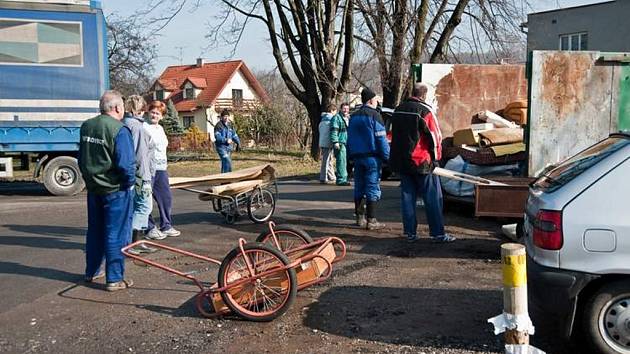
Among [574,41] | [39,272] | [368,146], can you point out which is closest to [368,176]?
[368,146]

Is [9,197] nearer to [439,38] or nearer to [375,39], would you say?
[375,39]

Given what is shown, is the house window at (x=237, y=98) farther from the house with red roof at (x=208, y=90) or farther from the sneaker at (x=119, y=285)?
the sneaker at (x=119, y=285)

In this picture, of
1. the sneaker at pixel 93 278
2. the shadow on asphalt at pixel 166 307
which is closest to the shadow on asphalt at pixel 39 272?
the sneaker at pixel 93 278

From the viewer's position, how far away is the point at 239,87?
5938cm

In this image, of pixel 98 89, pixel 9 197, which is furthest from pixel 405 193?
pixel 9 197

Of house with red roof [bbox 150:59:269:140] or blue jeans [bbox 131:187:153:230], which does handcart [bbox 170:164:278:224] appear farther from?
house with red roof [bbox 150:59:269:140]

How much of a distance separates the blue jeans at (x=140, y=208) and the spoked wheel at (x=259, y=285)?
8.10ft

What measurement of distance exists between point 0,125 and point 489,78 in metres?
9.51

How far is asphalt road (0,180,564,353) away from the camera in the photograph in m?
4.81

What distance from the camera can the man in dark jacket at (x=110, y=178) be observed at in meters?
6.06

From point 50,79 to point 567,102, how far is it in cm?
1007

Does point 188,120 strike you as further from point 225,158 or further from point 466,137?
point 466,137

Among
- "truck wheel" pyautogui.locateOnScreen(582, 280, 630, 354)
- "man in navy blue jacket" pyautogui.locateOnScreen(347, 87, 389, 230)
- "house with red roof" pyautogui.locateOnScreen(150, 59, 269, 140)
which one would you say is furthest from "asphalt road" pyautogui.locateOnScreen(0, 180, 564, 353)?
"house with red roof" pyautogui.locateOnScreen(150, 59, 269, 140)

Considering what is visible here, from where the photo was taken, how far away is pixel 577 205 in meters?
4.23
